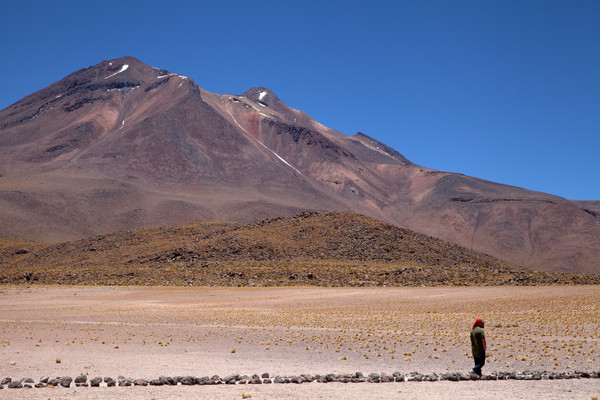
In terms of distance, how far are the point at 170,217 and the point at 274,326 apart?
4683 inches

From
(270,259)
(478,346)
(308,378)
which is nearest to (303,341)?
(308,378)

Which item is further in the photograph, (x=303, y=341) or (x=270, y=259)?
(x=270, y=259)

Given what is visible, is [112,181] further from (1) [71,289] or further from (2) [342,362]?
(2) [342,362]

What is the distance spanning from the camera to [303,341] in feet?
77.6

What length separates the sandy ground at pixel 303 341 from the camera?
14.4 m

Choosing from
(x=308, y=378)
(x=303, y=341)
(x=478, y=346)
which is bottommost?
(x=308, y=378)

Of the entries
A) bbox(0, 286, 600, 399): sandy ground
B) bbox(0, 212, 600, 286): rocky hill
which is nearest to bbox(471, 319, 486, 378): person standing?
bbox(0, 286, 600, 399): sandy ground

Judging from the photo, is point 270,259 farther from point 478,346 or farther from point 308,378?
point 478,346

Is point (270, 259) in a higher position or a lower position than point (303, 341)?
higher

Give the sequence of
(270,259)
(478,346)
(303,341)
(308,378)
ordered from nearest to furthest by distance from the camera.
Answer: (308,378), (478,346), (303,341), (270,259)

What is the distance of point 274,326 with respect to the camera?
93.7 ft

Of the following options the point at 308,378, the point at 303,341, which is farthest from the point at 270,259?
the point at 308,378

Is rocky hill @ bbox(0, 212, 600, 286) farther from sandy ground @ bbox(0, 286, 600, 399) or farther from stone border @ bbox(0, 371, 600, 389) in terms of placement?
stone border @ bbox(0, 371, 600, 389)

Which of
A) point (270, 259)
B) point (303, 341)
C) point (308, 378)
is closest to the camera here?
point (308, 378)
